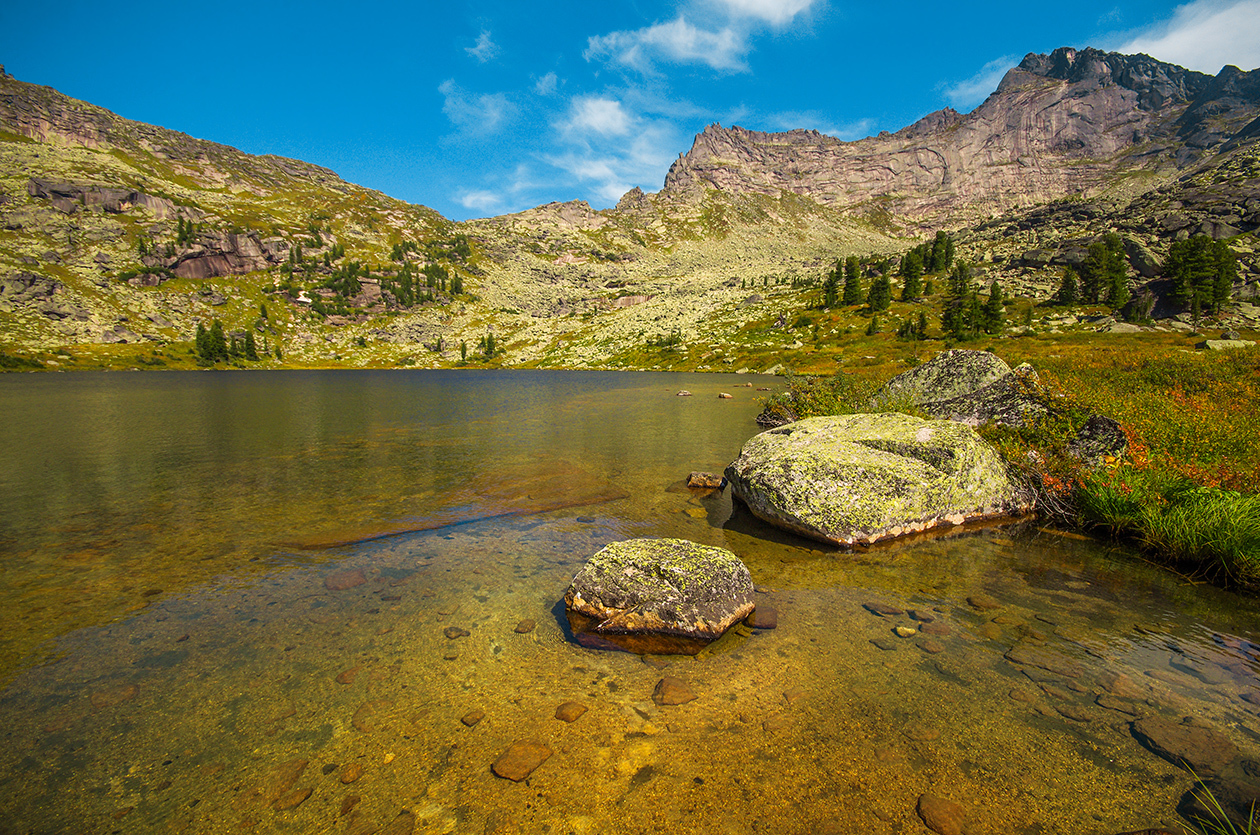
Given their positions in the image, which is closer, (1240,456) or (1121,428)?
(1240,456)

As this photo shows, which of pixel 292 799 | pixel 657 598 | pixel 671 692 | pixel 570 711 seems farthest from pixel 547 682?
pixel 292 799

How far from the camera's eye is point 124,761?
5484 mm

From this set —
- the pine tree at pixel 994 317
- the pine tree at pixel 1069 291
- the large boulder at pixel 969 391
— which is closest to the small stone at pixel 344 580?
the large boulder at pixel 969 391

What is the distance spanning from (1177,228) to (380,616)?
637ft

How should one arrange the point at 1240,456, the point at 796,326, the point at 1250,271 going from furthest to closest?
1. the point at 796,326
2. the point at 1250,271
3. the point at 1240,456

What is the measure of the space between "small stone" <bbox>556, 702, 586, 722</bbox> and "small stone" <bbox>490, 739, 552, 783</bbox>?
51 centimetres

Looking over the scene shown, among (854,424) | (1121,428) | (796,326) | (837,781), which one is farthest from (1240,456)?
(796,326)

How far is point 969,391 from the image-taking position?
18812 mm

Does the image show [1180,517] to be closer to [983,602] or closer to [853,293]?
[983,602]

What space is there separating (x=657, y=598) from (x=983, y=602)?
6.44 meters

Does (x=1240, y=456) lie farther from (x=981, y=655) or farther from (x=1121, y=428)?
(x=981, y=655)

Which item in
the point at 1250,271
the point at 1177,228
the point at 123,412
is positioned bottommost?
the point at 123,412

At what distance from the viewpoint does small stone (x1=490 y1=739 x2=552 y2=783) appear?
211 inches

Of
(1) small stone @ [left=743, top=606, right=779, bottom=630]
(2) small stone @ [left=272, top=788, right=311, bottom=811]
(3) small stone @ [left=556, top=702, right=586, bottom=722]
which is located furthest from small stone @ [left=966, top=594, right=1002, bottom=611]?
(2) small stone @ [left=272, top=788, right=311, bottom=811]
